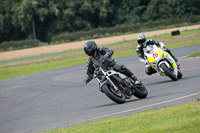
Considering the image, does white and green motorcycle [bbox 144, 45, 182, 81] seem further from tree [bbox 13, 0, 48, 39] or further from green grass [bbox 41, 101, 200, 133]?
tree [bbox 13, 0, 48, 39]

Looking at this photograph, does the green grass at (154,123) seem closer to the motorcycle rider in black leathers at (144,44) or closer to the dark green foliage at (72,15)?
the motorcycle rider in black leathers at (144,44)

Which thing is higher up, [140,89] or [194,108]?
[194,108]

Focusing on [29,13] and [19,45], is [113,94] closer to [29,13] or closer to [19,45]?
[19,45]

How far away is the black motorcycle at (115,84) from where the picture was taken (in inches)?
412

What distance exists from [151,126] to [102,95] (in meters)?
6.65

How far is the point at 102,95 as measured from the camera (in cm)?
1341

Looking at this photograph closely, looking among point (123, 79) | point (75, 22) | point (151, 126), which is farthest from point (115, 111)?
point (75, 22)

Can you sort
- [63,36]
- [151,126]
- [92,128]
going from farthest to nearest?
1. [63,36]
2. [92,128]
3. [151,126]

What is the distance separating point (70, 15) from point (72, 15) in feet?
1.29

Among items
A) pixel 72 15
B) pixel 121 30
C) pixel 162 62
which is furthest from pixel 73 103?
pixel 72 15

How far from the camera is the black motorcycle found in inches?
412

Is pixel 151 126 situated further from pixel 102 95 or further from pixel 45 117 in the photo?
pixel 102 95

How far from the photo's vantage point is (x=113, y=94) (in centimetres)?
1051

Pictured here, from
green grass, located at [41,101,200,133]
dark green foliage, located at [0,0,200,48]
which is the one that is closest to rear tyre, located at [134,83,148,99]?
green grass, located at [41,101,200,133]
